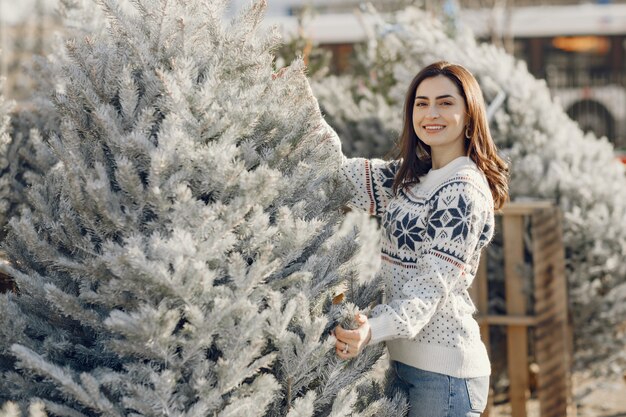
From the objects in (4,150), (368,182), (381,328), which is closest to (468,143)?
(368,182)

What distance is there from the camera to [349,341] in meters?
2.12

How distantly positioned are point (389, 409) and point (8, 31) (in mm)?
15901

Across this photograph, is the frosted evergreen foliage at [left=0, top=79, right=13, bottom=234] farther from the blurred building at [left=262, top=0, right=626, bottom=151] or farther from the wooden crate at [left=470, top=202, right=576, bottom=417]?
the blurred building at [left=262, top=0, right=626, bottom=151]

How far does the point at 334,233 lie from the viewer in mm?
2303

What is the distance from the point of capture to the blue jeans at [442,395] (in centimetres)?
241

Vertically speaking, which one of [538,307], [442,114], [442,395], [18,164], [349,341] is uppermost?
[442,114]

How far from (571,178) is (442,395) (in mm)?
2543

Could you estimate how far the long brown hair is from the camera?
2.55 meters

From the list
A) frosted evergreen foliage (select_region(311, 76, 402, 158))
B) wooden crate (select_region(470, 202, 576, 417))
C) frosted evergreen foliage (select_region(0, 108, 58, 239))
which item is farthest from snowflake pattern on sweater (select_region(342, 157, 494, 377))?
frosted evergreen foliage (select_region(311, 76, 402, 158))

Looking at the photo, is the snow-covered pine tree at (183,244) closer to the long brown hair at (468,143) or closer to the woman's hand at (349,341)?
the woman's hand at (349,341)

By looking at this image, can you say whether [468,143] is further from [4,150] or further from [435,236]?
[4,150]

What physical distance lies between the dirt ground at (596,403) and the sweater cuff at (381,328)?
2891 millimetres

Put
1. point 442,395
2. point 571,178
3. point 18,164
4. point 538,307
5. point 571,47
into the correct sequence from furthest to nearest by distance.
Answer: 1. point 571,47
2. point 571,178
3. point 538,307
4. point 18,164
5. point 442,395

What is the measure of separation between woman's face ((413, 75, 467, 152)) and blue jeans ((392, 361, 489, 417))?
714 millimetres
